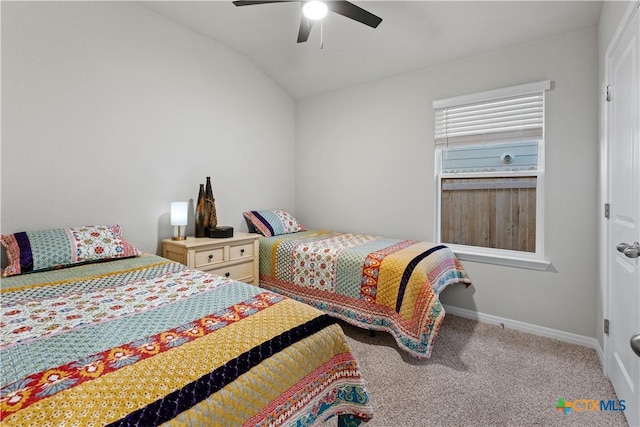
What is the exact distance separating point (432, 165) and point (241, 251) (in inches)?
83.1

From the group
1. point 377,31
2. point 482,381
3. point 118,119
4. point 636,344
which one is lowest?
point 482,381

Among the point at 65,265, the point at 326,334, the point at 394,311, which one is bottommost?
the point at 394,311

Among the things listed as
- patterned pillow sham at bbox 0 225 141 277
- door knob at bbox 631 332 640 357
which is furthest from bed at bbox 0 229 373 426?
door knob at bbox 631 332 640 357

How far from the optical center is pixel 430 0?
98.2 inches

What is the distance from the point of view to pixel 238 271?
296 centimetres

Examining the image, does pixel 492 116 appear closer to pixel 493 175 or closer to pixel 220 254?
pixel 493 175

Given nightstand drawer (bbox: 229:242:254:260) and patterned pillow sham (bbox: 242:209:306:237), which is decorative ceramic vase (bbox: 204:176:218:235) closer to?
nightstand drawer (bbox: 229:242:254:260)

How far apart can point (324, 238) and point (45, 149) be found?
95.0 inches

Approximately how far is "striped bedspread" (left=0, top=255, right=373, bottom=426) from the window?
233cm

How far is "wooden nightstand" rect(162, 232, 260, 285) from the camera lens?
2637 millimetres

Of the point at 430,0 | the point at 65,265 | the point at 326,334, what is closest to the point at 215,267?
the point at 65,265

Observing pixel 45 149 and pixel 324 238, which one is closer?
pixel 45 149

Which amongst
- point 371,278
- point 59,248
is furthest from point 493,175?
point 59,248

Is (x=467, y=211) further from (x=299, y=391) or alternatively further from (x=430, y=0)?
(x=299, y=391)
